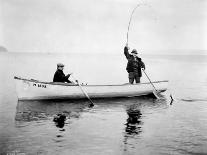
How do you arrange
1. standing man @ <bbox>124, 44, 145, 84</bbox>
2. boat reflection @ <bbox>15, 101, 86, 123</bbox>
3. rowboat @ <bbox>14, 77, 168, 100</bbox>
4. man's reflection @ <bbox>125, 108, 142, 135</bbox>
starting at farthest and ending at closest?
standing man @ <bbox>124, 44, 145, 84</bbox>, rowboat @ <bbox>14, 77, 168, 100</bbox>, boat reflection @ <bbox>15, 101, 86, 123</bbox>, man's reflection @ <bbox>125, 108, 142, 135</bbox>

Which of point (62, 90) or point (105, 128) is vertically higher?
point (62, 90)

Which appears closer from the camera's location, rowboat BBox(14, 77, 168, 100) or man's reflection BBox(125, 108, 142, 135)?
man's reflection BBox(125, 108, 142, 135)

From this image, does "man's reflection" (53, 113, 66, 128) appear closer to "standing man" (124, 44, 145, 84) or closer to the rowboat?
the rowboat

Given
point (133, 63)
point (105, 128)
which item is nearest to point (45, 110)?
point (105, 128)

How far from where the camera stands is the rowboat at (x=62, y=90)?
16250 millimetres

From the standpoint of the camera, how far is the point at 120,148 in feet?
30.0

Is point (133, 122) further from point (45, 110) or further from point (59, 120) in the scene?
point (45, 110)

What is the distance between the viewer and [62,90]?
657 inches

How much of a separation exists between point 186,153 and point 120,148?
1.74 meters

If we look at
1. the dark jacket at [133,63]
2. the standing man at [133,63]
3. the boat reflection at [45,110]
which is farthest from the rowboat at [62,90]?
the dark jacket at [133,63]

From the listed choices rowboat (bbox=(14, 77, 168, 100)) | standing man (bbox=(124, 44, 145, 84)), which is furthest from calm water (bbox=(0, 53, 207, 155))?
standing man (bbox=(124, 44, 145, 84))

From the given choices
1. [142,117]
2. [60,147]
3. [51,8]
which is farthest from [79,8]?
[60,147]

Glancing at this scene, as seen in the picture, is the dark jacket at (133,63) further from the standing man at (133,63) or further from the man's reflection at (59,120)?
the man's reflection at (59,120)

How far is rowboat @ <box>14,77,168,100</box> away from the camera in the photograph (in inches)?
640
